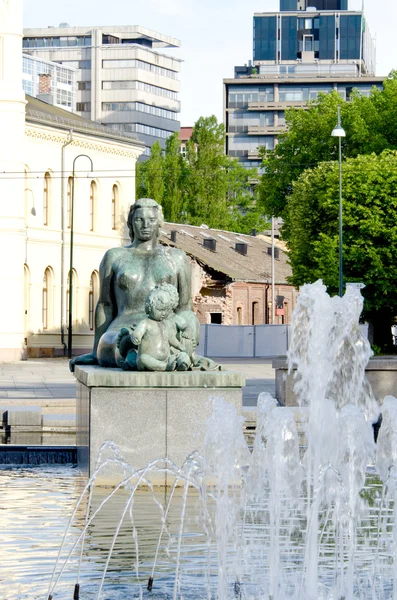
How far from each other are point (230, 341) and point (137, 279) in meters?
53.0

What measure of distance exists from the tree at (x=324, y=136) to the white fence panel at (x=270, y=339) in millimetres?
5816

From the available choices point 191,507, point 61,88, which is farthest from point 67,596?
point 61,88

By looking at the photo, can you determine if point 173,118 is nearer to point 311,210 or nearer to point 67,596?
point 311,210

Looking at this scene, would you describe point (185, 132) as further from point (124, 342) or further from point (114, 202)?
point (124, 342)

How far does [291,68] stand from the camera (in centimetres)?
16388

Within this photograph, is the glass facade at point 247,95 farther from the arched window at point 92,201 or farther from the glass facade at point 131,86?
the arched window at point 92,201

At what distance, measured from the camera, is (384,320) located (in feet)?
191

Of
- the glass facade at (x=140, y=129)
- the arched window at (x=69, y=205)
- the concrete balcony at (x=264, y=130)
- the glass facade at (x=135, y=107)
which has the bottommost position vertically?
the arched window at (x=69, y=205)

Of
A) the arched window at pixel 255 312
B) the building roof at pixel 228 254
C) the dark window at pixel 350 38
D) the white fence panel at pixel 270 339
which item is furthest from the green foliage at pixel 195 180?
the dark window at pixel 350 38

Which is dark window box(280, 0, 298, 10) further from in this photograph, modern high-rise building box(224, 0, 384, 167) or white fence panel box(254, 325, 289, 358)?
white fence panel box(254, 325, 289, 358)

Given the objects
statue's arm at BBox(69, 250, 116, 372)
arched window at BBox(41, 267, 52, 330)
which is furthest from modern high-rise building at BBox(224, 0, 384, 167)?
statue's arm at BBox(69, 250, 116, 372)

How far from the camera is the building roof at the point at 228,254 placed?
251 feet

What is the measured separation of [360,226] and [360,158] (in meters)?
3.97

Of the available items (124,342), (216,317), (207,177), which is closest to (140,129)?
(207,177)
